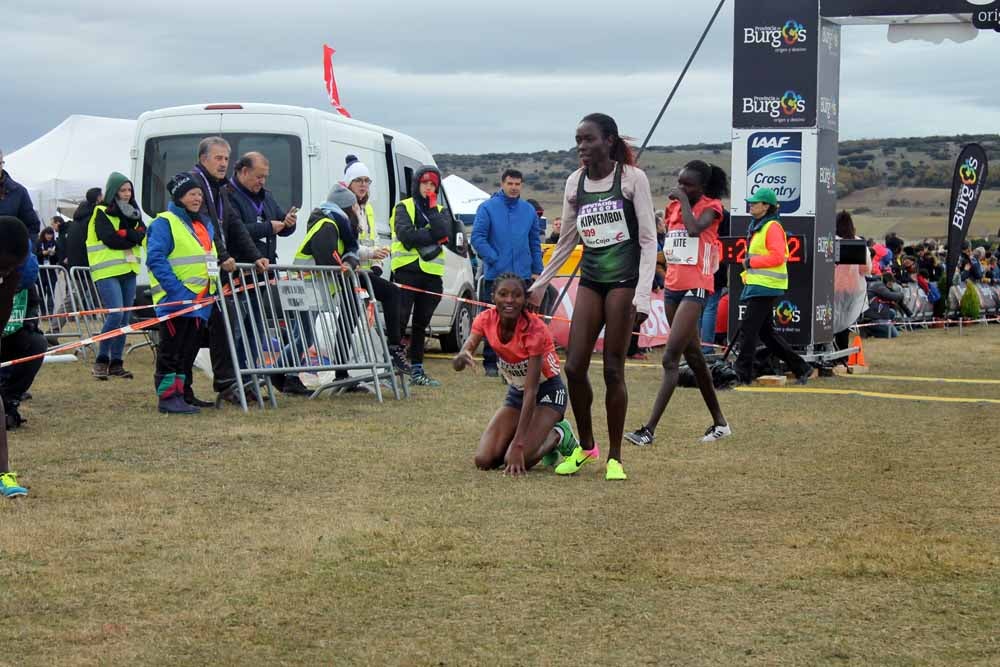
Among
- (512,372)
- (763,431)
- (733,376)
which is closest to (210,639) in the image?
(512,372)

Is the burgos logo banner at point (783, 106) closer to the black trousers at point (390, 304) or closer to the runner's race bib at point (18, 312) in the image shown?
the black trousers at point (390, 304)

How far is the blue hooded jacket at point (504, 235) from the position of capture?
13648mm

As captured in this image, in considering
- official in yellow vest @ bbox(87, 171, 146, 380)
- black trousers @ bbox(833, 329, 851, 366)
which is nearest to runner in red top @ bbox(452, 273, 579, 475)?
official in yellow vest @ bbox(87, 171, 146, 380)

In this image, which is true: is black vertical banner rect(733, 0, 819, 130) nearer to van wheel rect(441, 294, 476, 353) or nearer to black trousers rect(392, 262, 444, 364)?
black trousers rect(392, 262, 444, 364)

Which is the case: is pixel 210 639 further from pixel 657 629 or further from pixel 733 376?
pixel 733 376

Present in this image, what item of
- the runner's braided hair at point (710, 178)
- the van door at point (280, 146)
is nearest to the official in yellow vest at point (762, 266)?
the runner's braided hair at point (710, 178)

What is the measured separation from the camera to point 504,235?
1366 centimetres

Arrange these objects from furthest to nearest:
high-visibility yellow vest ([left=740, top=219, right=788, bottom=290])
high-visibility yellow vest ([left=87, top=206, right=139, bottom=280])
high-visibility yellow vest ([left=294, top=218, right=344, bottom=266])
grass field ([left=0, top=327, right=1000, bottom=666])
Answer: high-visibility yellow vest ([left=87, top=206, right=139, bottom=280]) → high-visibility yellow vest ([left=740, top=219, right=788, bottom=290]) → high-visibility yellow vest ([left=294, top=218, right=344, bottom=266]) → grass field ([left=0, top=327, right=1000, bottom=666])

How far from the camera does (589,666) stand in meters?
4.29

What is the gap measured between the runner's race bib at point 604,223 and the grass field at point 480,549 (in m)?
1.36

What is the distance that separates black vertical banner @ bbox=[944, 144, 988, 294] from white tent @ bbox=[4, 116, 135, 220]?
1557cm

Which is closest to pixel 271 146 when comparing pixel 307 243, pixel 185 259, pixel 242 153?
pixel 242 153

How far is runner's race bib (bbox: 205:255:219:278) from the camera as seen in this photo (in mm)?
10641

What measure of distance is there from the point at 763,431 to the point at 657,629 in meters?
5.46
